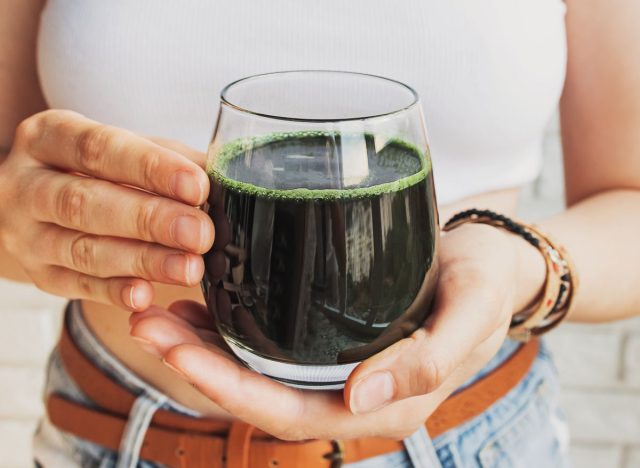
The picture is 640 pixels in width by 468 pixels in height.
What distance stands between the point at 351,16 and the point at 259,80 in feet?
0.84

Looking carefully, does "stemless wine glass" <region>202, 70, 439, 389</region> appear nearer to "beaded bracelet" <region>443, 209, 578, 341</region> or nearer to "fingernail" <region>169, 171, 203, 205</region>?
"fingernail" <region>169, 171, 203, 205</region>

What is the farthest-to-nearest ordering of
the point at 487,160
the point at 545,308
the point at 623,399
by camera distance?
the point at 623,399 → the point at 487,160 → the point at 545,308

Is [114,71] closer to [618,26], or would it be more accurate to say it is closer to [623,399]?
[618,26]

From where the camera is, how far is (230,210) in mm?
513

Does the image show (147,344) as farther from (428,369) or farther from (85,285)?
(428,369)

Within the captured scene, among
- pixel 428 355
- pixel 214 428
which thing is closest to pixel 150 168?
pixel 428 355

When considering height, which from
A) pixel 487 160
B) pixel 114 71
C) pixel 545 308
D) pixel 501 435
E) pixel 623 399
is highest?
pixel 114 71

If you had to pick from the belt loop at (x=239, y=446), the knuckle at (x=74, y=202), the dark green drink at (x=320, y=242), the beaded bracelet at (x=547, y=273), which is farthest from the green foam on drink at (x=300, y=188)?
the belt loop at (x=239, y=446)

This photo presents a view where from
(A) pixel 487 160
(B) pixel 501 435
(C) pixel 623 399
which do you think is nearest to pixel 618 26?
(A) pixel 487 160

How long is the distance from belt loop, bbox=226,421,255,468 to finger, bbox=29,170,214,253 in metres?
0.28

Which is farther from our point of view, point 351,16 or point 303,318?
point 351,16

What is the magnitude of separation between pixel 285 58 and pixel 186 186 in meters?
0.32


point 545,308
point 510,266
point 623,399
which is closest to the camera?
point 510,266

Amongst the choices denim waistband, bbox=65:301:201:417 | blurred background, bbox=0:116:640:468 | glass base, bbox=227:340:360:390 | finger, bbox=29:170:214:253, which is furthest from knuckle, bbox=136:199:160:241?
blurred background, bbox=0:116:640:468
